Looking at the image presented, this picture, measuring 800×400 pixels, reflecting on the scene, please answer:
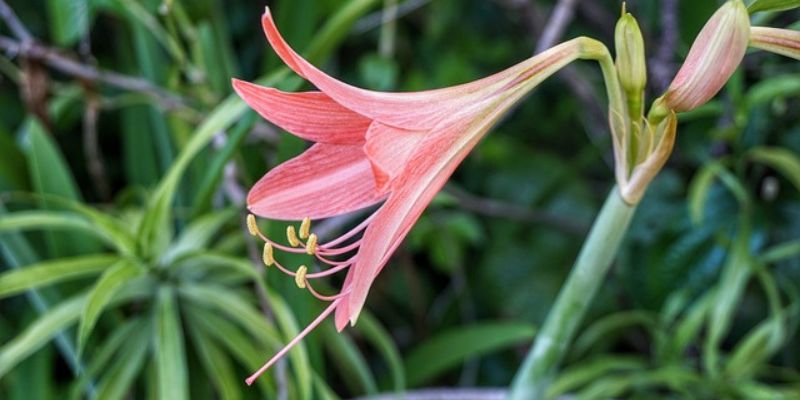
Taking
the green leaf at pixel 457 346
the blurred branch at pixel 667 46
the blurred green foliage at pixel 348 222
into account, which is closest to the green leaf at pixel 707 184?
the blurred green foliage at pixel 348 222

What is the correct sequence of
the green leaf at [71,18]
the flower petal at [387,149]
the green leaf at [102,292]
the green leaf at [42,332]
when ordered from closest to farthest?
the flower petal at [387,149], the green leaf at [102,292], the green leaf at [42,332], the green leaf at [71,18]

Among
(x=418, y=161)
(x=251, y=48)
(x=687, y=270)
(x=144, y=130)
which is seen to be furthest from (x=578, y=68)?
(x=418, y=161)

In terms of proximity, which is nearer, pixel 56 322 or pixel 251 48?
pixel 56 322

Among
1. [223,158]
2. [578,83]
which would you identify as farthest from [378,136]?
[578,83]

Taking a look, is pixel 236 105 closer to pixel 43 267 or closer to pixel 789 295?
pixel 43 267

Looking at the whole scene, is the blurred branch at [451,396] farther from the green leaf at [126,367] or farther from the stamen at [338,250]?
the stamen at [338,250]
